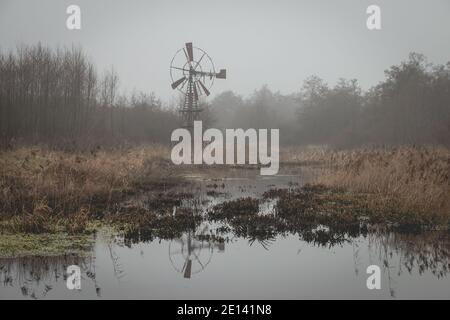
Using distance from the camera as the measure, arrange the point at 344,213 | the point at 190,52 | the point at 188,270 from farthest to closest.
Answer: the point at 190,52, the point at 344,213, the point at 188,270

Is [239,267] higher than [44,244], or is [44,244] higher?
[44,244]

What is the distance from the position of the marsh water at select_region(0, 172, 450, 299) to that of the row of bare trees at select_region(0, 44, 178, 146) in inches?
666

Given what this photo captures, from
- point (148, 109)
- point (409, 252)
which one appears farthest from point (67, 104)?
point (409, 252)

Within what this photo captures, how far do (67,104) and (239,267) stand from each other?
30.6 meters

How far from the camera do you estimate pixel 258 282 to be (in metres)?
6.96

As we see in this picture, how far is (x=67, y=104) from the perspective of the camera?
115 feet

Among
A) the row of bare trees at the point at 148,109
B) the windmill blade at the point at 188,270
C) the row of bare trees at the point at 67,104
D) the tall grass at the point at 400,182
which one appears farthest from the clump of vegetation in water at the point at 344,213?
the row of bare trees at the point at 67,104

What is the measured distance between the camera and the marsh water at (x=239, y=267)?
651cm

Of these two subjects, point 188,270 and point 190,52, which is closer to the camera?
point 188,270

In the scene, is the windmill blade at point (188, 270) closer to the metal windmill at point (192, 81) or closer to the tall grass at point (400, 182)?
the tall grass at point (400, 182)

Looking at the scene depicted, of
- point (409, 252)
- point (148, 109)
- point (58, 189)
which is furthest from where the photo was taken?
point (148, 109)

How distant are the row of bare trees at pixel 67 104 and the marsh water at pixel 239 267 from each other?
16925 mm

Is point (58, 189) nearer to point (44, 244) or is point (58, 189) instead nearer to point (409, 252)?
point (44, 244)

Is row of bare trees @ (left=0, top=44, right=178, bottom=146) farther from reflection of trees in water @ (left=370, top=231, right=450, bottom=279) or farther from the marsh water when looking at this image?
reflection of trees in water @ (left=370, top=231, right=450, bottom=279)
